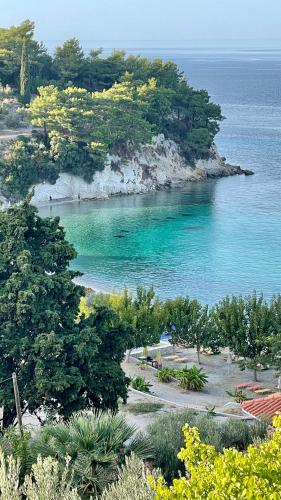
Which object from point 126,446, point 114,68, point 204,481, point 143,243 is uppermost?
point 114,68

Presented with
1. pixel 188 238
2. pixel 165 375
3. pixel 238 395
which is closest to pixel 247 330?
pixel 238 395

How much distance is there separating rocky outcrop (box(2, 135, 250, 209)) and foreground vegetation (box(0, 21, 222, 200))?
98cm

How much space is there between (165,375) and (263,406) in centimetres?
769

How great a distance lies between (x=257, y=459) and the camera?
11.3 meters

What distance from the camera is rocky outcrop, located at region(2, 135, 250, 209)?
8202cm

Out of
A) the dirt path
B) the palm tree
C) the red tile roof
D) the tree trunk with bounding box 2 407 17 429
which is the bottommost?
the dirt path

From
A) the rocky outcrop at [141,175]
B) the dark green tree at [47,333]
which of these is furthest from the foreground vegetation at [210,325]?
the rocky outcrop at [141,175]

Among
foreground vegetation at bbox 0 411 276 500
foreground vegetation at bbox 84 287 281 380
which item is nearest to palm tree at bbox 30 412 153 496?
foreground vegetation at bbox 0 411 276 500

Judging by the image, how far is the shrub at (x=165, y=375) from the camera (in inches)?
1425

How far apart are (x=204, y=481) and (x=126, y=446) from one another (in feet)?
26.1

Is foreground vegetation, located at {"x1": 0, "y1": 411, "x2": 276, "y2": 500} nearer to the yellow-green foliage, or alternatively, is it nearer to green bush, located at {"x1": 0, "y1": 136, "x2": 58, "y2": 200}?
the yellow-green foliage

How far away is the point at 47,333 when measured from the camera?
1074 inches

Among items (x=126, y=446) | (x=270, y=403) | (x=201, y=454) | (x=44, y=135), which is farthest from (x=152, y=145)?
(x=201, y=454)

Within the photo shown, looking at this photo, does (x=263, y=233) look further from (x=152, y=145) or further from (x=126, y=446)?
(x=126, y=446)
